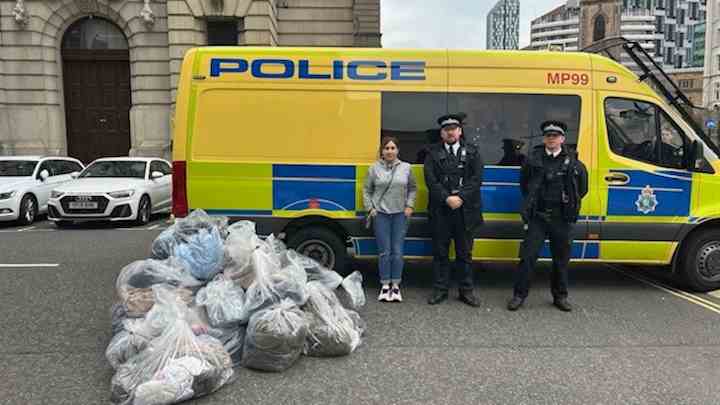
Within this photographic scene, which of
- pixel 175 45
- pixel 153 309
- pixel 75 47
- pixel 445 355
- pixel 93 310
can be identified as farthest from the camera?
pixel 75 47

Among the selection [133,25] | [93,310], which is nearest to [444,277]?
[93,310]

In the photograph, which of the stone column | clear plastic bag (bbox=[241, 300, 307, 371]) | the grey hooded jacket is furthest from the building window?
clear plastic bag (bbox=[241, 300, 307, 371])

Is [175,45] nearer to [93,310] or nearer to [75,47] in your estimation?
[75,47]

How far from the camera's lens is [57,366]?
398cm

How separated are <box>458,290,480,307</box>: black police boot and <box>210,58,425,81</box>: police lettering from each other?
7.47ft

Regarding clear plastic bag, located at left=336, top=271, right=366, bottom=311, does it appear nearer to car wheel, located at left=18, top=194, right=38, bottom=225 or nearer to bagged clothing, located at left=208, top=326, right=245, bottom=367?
bagged clothing, located at left=208, top=326, right=245, bottom=367

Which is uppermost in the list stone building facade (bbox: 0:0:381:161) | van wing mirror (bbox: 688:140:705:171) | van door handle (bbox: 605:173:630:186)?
stone building facade (bbox: 0:0:381:161)

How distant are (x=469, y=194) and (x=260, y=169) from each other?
2.20 meters

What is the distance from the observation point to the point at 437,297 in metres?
5.55

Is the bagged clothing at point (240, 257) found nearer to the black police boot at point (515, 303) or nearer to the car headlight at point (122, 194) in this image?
the black police boot at point (515, 303)

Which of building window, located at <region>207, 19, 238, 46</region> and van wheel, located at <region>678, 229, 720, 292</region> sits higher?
building window, located at <region>207, 19, 238, 46</region>

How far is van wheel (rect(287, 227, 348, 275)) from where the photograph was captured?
5.89 m

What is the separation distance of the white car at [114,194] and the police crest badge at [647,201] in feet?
30.2

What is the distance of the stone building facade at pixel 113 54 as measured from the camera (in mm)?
18406
